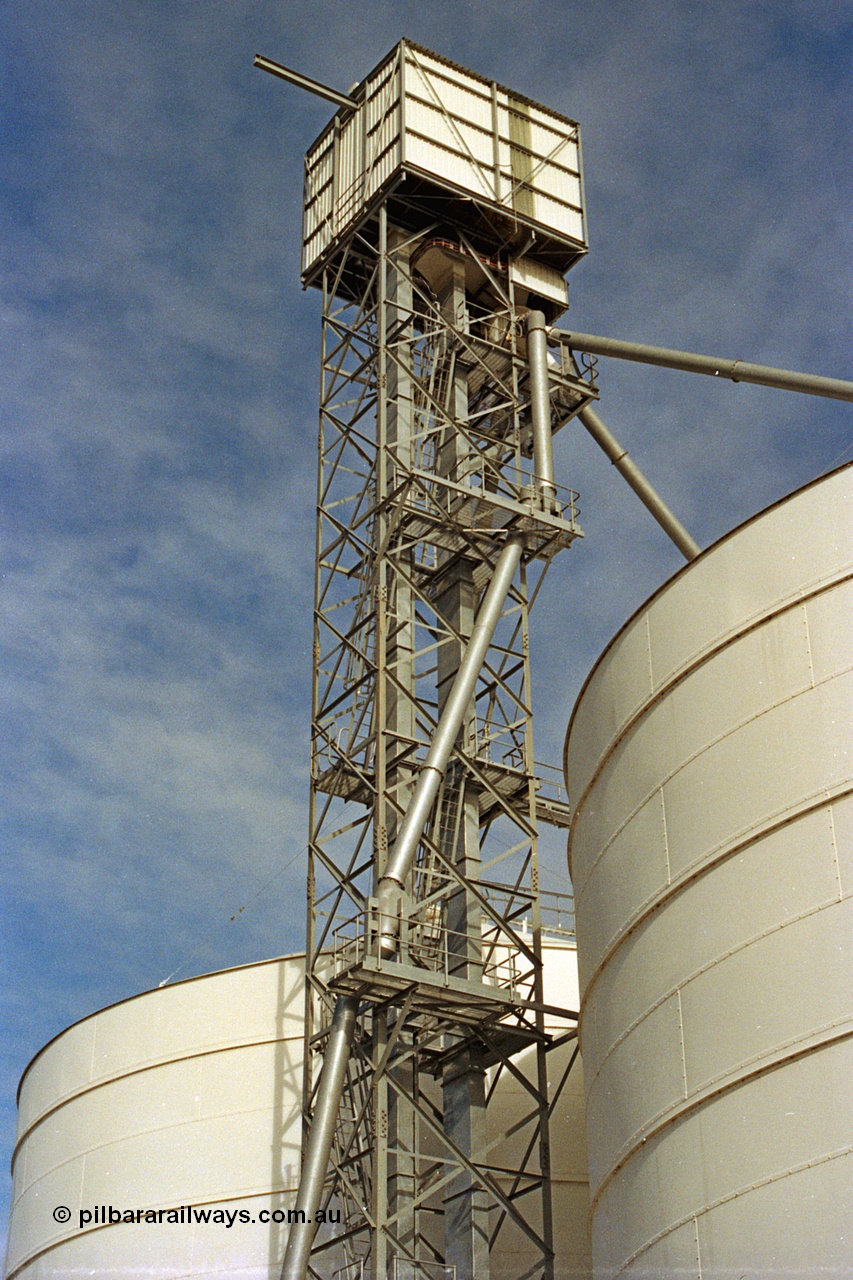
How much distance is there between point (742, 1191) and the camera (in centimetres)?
1659

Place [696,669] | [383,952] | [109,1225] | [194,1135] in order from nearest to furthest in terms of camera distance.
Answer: [696,669] < [383,952] < [194,1135] < [109,1225]

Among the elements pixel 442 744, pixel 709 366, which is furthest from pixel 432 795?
pixel 709 366

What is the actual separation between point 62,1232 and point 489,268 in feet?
69.5

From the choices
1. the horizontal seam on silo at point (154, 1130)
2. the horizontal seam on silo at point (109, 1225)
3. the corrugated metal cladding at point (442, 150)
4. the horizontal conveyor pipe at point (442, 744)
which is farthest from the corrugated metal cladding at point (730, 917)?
the corrugated metal cladding at point (442, 150)

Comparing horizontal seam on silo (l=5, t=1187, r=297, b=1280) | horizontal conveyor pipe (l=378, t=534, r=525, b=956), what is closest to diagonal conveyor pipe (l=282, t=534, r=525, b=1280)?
horizontal conveyor pipe (l=378, t=534, r=525, b=956)

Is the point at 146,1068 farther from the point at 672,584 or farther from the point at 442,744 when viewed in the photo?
the point at 672,584

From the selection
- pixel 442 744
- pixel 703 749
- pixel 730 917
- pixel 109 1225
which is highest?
pixel 442 744

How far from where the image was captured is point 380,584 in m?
28.0

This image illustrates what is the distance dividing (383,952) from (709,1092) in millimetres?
7583

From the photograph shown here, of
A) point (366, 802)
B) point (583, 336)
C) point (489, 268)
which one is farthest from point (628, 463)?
point (366, 802)

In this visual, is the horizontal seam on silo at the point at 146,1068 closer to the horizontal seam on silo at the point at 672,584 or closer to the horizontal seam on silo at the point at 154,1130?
the horizontal seam on silo at the point at 154,1130

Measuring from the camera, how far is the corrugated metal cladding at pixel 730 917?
16.2 meters

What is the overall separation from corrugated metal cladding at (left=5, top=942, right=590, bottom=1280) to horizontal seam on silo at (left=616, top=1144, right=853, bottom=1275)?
30.1ft

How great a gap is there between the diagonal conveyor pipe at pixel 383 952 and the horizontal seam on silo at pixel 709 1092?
17.4ft
